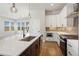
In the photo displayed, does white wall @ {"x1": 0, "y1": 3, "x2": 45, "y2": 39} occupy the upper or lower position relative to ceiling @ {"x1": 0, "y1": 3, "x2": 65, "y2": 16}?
lower

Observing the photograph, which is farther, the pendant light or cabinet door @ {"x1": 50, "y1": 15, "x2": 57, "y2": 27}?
cabinet door @ {"x1": 50, "y1": 15, "x2": 57, "y2": 27}

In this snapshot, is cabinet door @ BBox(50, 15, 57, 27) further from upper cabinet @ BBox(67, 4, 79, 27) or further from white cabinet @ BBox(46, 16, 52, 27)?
upper cabinet @ BBox(67, 4, 79, 27)

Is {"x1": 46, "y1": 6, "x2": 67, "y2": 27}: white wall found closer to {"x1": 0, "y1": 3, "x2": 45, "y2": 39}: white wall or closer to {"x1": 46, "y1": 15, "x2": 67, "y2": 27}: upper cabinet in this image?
{"x1": 46, "y1": 15, "x2": 67, "y2": 27}: upper cabinet

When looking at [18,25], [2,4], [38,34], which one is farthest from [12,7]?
[38,34]

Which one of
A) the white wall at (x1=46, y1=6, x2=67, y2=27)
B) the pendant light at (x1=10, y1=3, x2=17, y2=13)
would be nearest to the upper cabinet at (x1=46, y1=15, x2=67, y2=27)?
the white wall at (x1=46, y1=6, x2=67, y2=27)

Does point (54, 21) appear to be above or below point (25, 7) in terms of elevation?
below

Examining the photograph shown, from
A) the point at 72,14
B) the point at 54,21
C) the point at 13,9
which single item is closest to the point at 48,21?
the point at 54,21

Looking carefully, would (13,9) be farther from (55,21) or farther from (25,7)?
(55,21)

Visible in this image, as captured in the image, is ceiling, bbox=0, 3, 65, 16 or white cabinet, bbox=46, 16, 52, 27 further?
white cabinet, bbox=46, 16, 52, 27

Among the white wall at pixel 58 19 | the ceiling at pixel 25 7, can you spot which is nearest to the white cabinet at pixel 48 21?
the white wall at pixel 58 19

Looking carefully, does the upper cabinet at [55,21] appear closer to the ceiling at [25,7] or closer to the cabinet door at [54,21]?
the cabinet door at [54,21]

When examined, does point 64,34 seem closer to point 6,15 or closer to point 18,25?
point 18,25

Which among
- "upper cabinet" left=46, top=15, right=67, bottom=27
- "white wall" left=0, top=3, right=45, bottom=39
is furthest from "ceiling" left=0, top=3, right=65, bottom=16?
"upper cabinet" left=46, top=15, right=67, bottom=27

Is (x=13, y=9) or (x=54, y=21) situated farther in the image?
(x=54, y=21)
